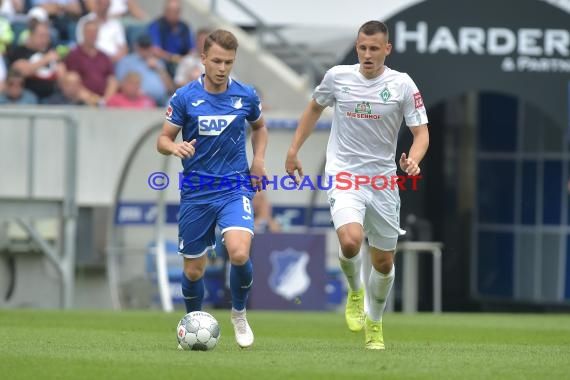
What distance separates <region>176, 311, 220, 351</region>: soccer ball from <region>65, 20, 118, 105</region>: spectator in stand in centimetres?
1202

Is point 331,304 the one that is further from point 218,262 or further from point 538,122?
point 538,122

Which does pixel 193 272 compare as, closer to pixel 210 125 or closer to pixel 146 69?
pixel 210 125

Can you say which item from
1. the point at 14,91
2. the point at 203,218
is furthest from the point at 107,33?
the point at 203,218

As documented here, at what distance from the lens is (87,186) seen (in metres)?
22.2

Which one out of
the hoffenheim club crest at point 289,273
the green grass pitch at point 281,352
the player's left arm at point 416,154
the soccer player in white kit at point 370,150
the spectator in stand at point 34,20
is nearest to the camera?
the green grass pitch at point 281,352

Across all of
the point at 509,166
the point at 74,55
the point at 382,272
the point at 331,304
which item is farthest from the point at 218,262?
the point at 382,272

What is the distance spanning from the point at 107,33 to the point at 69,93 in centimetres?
159

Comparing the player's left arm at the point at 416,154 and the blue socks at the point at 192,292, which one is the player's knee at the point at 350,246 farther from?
the blue socks at the point at 192,292

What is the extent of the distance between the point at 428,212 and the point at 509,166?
5.07ft

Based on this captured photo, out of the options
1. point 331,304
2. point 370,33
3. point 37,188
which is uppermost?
point 370,33

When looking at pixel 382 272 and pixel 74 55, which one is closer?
pixel 382 272

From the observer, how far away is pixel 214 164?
438 inches

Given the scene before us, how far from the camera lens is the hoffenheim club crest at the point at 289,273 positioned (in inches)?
811

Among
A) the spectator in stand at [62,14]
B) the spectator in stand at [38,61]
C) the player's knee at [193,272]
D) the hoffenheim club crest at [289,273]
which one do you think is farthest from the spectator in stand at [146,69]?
the player's knee at [193,272]
